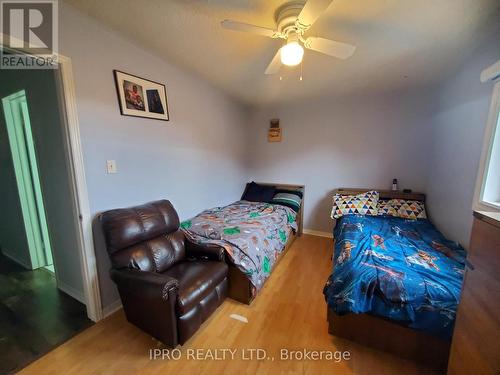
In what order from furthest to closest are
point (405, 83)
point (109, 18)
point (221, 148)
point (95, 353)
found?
point (221, 148), point (405, 83), point (109, 18), point (95, 353)

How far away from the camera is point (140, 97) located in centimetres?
196

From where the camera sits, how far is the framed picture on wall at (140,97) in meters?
1.81

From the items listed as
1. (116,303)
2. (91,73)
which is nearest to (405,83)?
(91,73)

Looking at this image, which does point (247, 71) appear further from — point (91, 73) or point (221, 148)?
point (91, 73)

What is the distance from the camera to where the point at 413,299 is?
131 centimetres

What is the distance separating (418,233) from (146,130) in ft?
10.3

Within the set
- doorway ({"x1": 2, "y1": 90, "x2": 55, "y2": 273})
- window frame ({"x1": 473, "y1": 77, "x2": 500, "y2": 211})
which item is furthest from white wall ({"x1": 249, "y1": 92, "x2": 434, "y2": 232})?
doorway ({"x1": 2, "y1": 90, "x2": 55, "y2": 273})

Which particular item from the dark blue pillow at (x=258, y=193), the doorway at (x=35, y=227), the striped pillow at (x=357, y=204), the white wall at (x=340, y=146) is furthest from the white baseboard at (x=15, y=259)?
the striped pillow at (x=357, y=204)

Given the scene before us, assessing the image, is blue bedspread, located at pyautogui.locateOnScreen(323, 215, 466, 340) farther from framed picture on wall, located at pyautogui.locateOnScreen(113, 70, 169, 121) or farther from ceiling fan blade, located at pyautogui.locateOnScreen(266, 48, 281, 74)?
framed picture on wall, located at pyautogui.locateOnScreen(113, 70, 169, 121)

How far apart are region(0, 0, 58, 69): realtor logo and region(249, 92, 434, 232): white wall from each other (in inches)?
119

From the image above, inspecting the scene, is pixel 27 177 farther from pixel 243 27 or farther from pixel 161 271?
pixel 243 27

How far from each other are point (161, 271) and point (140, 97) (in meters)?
1.64

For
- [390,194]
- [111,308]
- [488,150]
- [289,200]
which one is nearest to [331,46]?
[488,150]

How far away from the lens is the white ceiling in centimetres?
137
